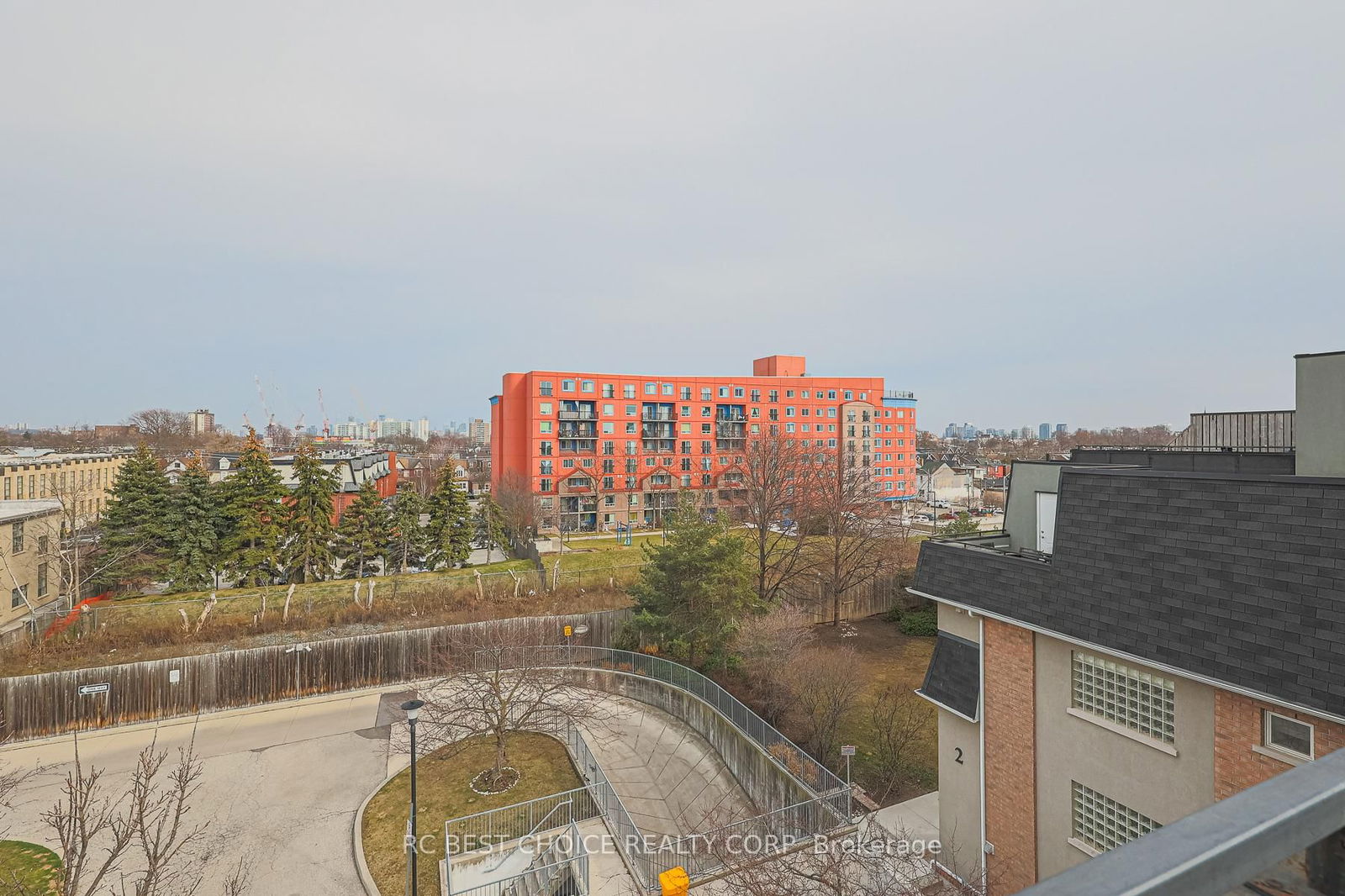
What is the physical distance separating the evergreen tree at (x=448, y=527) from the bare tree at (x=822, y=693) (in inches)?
845

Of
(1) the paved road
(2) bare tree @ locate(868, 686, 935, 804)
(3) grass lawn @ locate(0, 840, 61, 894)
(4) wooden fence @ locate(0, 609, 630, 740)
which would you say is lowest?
(1) the paved road

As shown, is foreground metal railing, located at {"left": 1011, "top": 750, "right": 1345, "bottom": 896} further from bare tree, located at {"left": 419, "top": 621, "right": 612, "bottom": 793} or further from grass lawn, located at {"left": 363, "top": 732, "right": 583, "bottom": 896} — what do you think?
bare tree, located at {"left": 419, "top": 621, "right": 612, "bottom": 793}

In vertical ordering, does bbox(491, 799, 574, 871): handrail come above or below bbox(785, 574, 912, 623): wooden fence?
below

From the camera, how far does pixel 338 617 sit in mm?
24969

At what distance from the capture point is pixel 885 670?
79.8 feet

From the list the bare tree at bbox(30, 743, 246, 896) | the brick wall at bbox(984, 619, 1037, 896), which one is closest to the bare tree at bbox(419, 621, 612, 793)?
the bare tree at bbox(30, 743, 246, 896)

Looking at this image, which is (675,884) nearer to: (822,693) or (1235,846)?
(822,693)

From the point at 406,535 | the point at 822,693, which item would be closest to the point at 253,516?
the point at 406,535

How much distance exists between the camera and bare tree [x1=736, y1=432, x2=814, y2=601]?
29.0m

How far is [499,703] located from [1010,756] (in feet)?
41.0

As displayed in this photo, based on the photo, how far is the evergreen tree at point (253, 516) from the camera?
1131 inches

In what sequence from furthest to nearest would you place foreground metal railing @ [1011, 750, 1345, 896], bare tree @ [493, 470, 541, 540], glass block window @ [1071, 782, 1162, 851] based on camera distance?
1. bare tree @ [493, 470, 541, 540]
2. glass block window @ [1071, 782, 1162, 851]
3. foreground metal railing @ [1011, 750, 1345, 896]

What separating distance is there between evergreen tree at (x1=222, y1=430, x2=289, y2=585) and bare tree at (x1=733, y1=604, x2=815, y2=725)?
2274cm

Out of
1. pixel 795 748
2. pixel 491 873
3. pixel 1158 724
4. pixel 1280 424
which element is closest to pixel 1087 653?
pixel 1158 724
